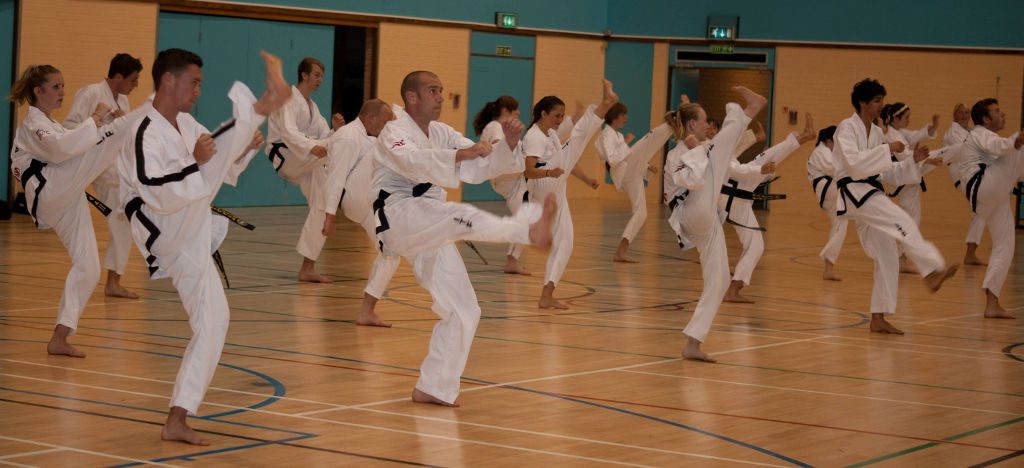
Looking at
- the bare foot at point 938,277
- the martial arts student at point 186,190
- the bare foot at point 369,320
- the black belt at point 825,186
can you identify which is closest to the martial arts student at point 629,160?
the black belt at point 825,186

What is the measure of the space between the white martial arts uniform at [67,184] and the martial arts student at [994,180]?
6.97 m

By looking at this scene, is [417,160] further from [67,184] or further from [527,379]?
[67,184]

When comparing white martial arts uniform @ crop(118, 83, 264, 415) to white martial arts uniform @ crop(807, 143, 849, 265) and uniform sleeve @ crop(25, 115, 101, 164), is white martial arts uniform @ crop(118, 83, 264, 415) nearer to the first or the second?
uniform sleeve @ crop(25, 115, 101, 164)

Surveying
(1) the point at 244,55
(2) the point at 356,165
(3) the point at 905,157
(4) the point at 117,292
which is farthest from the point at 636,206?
(1) the point at 244,55

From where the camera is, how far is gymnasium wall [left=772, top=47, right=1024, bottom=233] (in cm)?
2222

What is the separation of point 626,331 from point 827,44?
1506 centimetres

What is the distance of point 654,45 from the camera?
24.8 metres

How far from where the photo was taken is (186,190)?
552cm

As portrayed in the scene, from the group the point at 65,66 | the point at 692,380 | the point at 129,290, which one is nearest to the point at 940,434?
the point at 692,380

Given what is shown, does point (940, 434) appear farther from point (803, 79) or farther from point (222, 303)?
point (803, 79)

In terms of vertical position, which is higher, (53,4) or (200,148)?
(53,4)

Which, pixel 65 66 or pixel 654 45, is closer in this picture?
pixel 65 66

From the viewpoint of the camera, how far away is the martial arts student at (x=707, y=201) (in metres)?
8.18

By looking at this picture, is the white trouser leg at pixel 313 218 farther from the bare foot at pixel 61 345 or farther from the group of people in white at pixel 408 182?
the bare foot at pixel 61 345
